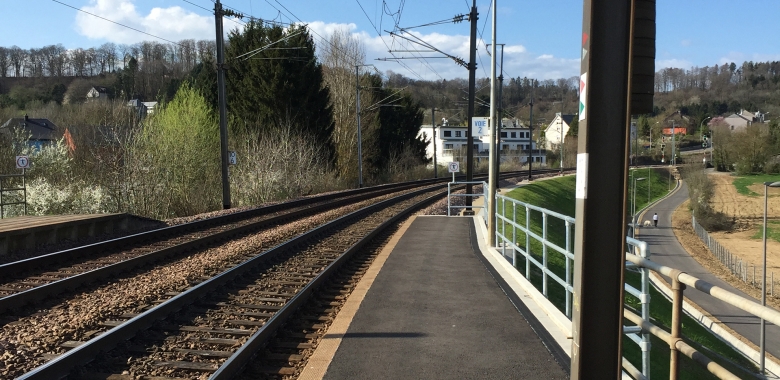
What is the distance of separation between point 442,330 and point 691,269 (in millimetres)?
38018

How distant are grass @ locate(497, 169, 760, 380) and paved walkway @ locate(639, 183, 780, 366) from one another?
108 centimetres

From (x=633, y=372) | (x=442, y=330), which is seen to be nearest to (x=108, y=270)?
(x=442, y=330)

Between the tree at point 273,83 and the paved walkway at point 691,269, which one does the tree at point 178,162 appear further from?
the paved walkway at point 691,269

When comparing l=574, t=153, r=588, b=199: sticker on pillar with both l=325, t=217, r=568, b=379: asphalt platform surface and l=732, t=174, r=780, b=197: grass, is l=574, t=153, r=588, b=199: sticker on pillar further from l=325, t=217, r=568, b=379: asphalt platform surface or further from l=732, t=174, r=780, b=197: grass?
l=732, t=174, r=780, b=197: grass

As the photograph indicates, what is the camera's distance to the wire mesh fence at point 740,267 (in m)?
35.9

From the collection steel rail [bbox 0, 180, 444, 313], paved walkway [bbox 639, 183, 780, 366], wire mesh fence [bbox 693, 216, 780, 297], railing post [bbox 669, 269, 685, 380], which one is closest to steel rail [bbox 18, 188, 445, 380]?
steel rail [bbox 0, 180, 444, 313]

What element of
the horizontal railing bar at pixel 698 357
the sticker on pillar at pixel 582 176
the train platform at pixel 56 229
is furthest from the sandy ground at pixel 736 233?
the sticker on pillar at pixel 582 176

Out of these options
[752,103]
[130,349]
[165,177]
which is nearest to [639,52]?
[130,349]

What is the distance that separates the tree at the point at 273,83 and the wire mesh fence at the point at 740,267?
28.8m

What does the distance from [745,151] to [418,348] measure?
4578 cm

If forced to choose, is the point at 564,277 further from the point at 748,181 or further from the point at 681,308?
the point at 748,181

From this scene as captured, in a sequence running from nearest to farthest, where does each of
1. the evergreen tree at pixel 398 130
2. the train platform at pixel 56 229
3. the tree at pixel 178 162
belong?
the train platform at pixel 56 229
the tree at pixel 178 162
the evergreen tree at pixel 398 130

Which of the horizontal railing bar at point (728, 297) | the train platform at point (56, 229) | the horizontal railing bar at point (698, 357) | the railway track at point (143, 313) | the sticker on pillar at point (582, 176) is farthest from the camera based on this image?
the train platform at point (56, 229)

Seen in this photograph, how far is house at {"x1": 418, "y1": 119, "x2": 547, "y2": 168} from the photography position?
89900 millimetres
